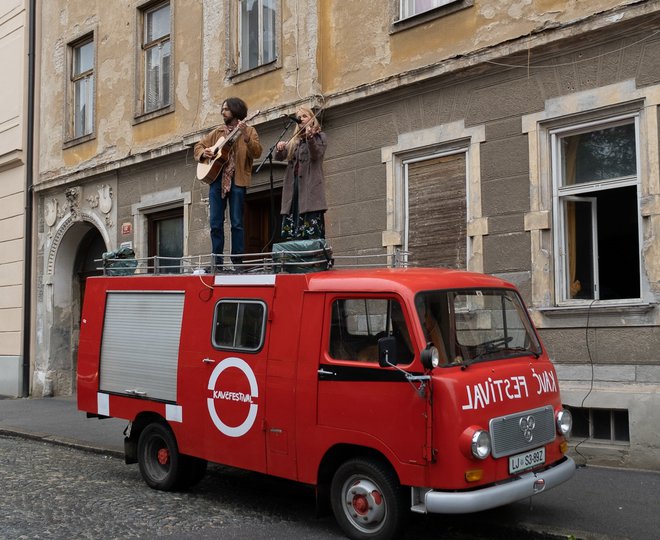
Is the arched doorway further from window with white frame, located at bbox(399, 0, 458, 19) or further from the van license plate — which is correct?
the van license plate

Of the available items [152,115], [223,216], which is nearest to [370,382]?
[223,216]

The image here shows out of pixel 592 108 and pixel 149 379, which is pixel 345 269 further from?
pixel 592 108

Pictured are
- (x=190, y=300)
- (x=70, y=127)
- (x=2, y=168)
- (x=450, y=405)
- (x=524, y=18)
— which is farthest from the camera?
(x=2, y=168)

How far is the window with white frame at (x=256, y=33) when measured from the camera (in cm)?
1226

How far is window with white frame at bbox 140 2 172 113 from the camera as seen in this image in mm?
14234

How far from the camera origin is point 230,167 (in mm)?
9484

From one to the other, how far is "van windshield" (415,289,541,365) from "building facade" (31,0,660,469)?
2.35 meters

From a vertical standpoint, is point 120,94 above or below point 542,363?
above

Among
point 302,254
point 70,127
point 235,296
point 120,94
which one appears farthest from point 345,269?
point 70,127

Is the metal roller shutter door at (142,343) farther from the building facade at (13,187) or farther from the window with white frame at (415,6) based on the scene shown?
the building facade at (13,187)

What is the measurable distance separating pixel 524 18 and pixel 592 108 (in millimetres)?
1389

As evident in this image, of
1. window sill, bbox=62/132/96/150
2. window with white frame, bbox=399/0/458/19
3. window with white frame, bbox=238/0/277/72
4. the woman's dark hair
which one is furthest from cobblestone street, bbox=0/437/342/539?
window sill, bbox=62/132/96/150

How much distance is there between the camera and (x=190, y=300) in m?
7.13

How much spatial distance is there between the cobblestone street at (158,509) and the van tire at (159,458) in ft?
0.37
